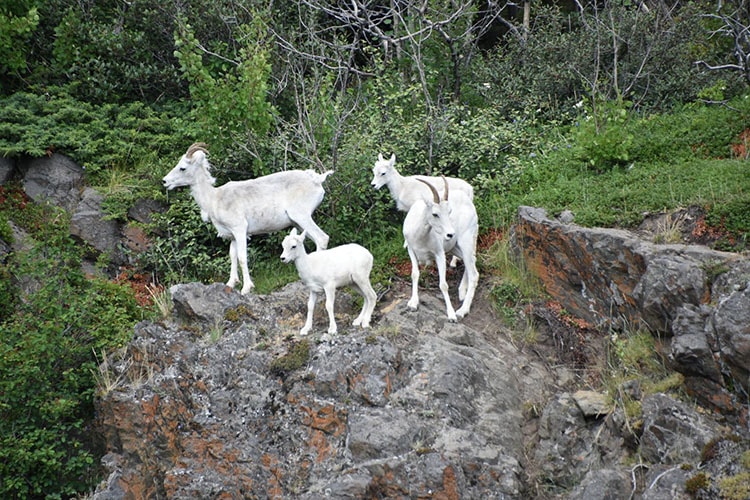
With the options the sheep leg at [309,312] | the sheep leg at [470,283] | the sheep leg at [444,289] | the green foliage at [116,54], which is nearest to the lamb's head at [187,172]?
the sheep leg at [309,312]

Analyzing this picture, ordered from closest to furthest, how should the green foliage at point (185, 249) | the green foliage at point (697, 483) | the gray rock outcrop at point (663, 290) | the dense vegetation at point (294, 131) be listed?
the green foliage at point (697, 483) → the gray rock outcrop at point (663, 290) → the dense vegetation at point (294, 131) → the green foliage at point (185, 249)

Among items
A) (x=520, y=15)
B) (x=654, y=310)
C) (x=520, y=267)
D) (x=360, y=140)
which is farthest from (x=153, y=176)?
(x=520, y=15)

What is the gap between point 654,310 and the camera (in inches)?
409

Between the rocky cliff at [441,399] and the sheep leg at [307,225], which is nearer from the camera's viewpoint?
the rocky cliff at [441,399]

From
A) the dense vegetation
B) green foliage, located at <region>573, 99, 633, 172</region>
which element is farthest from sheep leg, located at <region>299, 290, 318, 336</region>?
green foliage, located at <region>573, 99, 633, 172</region>

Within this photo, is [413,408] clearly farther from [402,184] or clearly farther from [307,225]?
[402,184]

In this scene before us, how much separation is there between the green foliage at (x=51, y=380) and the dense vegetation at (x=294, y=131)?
0.11 ft

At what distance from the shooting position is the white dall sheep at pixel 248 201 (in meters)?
12.4

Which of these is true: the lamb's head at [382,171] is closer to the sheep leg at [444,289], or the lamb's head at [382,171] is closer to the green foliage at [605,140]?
the sheep leg at [444,289]

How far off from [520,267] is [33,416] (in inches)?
294

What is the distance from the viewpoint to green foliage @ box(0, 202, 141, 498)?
1163 centimetres

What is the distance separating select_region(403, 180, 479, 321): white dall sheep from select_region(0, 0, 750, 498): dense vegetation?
4.62ft

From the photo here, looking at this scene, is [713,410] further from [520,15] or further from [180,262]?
[520,15]

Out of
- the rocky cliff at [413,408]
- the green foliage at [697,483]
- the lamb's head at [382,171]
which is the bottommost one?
the rocky cliff at [413,408]
